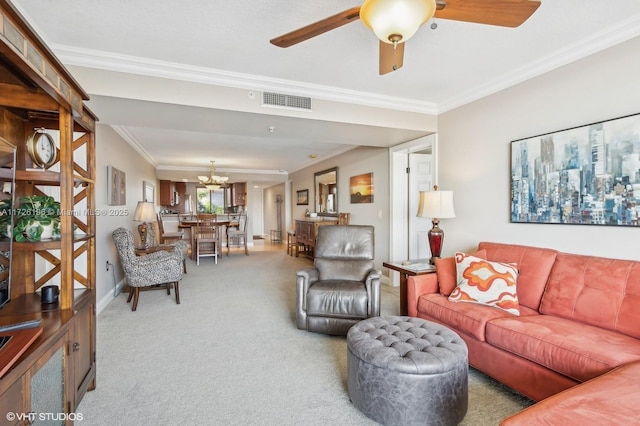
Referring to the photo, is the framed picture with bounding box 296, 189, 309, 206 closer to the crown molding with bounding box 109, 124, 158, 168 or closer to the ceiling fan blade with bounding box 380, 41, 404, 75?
the crown molding with bounding box 109, 124, 158, 168

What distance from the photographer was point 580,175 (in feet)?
7.88

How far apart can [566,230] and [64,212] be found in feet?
11.4

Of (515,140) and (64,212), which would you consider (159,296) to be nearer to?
(64,212)

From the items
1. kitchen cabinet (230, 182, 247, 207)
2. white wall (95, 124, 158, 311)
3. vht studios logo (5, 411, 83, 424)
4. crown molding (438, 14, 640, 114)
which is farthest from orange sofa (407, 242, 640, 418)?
kitchen cabinet (230, 182, 247, 207)

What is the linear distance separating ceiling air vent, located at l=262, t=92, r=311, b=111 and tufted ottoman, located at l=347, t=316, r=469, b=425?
2.31m

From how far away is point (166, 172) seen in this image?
28.1 ft

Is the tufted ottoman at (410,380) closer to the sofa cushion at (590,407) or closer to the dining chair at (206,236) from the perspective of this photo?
the sofa cushion at (590,407)

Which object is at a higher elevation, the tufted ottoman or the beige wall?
the beige wall

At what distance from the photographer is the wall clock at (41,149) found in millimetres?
1729

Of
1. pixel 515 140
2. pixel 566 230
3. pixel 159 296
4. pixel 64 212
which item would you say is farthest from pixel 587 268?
pixel 159 296

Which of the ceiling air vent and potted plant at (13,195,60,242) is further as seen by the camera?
the ceiling air vent

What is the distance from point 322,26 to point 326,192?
5537 millimetres

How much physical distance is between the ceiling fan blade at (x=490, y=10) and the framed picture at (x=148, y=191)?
6.74m

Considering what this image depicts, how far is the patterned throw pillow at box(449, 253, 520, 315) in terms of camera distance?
2.31 m
